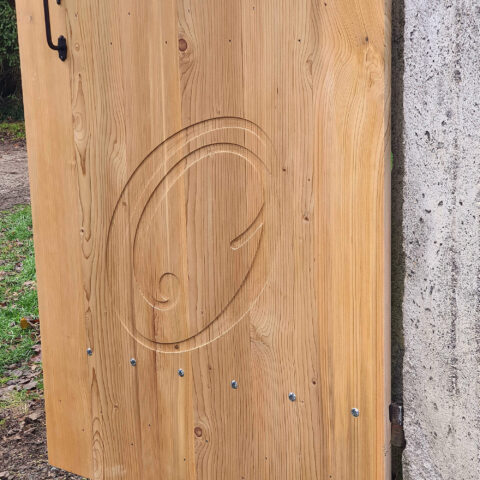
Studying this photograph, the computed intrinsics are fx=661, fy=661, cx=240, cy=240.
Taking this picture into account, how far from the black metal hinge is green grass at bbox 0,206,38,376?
3069mm

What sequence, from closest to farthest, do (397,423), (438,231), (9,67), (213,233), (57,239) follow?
1. (438,231)
2. (397,423)
3. (213,233)
4. (57,239)
5. (9,67)

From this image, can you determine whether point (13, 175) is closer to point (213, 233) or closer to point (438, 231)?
point (213, 233)

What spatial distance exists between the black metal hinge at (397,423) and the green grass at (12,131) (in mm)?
10052

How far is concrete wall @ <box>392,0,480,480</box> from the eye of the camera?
4.66ft

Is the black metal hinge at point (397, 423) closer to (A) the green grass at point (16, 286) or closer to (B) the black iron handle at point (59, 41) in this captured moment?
(B) the black iron handle at point (59, 41)

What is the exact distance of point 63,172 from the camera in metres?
2.28

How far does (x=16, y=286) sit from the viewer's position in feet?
18.2

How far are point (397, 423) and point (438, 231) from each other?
0.51 m

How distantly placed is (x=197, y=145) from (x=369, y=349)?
2.46 ft

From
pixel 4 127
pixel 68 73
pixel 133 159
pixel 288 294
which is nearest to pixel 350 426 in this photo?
pixel 288 294

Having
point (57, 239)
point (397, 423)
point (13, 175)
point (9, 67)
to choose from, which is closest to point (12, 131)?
point (9, 67)

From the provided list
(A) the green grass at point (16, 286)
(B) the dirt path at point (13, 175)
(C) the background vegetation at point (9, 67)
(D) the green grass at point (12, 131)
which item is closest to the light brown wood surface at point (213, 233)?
(A) the green grass at point (16, 286)

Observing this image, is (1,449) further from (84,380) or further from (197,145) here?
(197,145)

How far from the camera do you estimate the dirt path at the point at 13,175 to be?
801 centimetres
